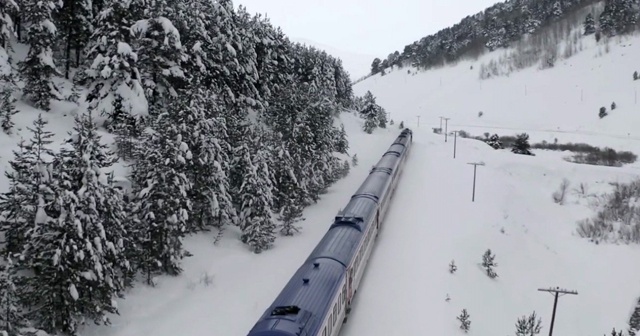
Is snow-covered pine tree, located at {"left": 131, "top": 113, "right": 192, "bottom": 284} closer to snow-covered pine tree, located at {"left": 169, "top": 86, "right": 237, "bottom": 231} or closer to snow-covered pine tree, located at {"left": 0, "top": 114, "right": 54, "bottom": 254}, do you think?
snow-covered pine tree, located at {"left": 169, "top": 86, "right": 237, "bottom": 231}

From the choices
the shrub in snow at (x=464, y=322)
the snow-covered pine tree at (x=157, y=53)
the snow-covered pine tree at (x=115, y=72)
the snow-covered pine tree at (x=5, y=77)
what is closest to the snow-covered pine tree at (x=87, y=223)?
the snow-covered pine tree at (x=5, y=77)

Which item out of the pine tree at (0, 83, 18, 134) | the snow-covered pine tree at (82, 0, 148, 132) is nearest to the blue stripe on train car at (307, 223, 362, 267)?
the snow-covered pine tree at (82, 0, 148, 132)

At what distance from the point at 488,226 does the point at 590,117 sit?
2965 inches

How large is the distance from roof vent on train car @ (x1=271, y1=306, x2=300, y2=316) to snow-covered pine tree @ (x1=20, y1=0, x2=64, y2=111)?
2137 centimetres

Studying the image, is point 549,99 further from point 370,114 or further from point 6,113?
point 6,113

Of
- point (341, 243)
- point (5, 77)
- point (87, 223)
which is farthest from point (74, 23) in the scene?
point (341, 243)

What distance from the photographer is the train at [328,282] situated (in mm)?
12133

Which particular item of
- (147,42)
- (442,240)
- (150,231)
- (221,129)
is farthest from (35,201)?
(442,240)

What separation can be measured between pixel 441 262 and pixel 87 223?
20049 millimetres

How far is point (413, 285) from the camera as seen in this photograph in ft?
76.2

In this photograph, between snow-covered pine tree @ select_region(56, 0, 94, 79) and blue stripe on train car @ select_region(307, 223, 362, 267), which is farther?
snow-covered pine tree @ select_region(56, 0, 94, 79)

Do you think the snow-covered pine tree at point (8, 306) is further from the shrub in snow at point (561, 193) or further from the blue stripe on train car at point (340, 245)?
the shrub in snow at point (561, 193)

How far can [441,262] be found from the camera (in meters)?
27.0

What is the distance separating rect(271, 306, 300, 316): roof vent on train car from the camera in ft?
40.7
